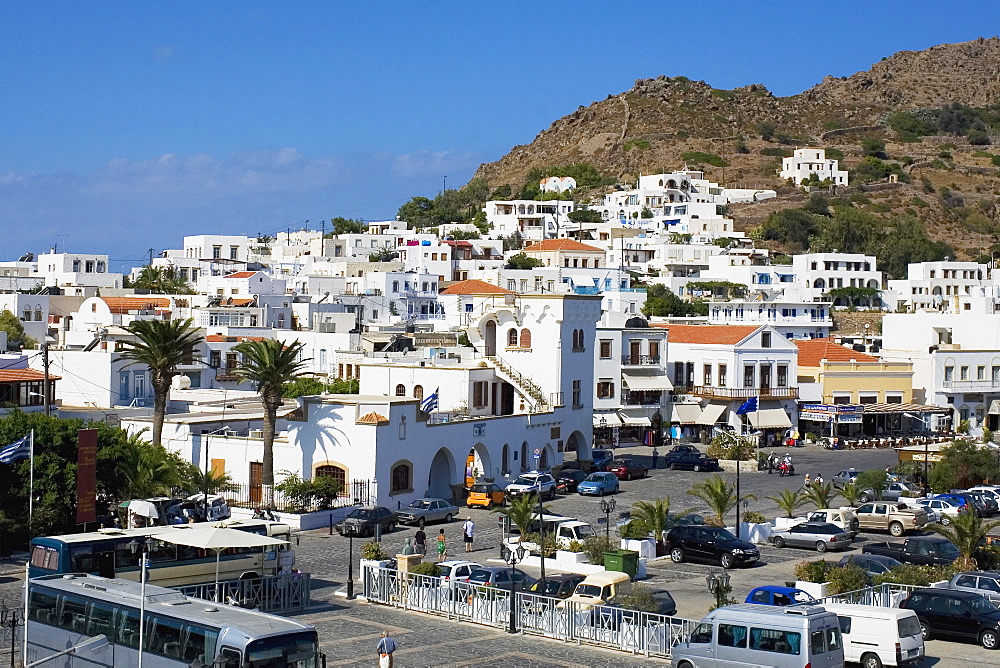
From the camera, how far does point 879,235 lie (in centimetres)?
15350

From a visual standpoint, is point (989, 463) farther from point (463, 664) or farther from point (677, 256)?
point (677, 256)

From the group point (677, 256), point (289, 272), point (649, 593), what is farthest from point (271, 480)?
point (677, 256)

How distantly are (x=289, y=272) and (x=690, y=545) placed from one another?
8833 centimetres

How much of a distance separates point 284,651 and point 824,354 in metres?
59.1

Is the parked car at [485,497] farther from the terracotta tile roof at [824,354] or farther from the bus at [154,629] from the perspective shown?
the terracotta tile roof at [824,354]

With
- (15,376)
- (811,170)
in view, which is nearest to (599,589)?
(15,376)

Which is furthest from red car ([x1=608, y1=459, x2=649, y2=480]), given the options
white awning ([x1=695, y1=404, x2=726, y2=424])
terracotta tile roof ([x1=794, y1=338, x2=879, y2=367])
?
terracotta tile roof ([x1=794, y1=338, x2=879, y2=367])

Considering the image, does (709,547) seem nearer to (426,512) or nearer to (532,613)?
(532,613)

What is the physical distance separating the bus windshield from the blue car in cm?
2880

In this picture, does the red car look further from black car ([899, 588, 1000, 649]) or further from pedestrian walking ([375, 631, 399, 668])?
pedestrian walking ([375, 631, 399, 668])

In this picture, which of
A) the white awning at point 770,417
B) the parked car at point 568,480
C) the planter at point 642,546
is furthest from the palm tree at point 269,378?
the white awning at point 770,417

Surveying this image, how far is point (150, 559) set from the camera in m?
26.0

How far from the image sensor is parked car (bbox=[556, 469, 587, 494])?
48.5 meters

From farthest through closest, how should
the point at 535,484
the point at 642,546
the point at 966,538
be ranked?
the point at 535,484
the point at 642,546
the point at 966,538
